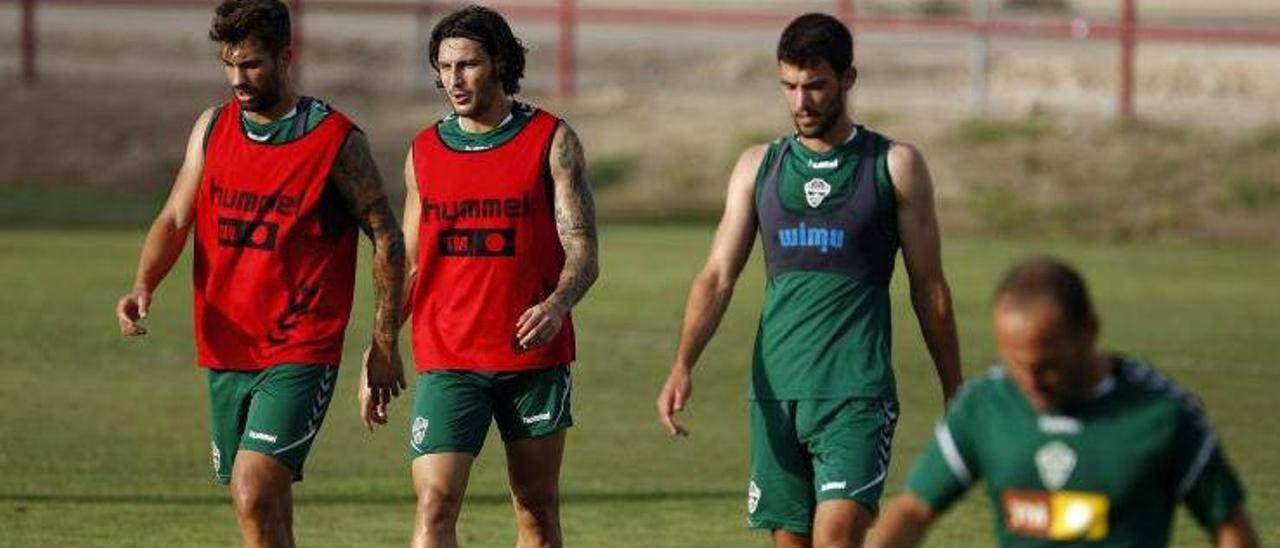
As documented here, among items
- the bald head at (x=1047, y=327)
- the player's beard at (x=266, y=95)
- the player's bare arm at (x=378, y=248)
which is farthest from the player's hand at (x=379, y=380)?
the bald head at (x=1047, y=327)

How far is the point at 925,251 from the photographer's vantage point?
910 centimetres

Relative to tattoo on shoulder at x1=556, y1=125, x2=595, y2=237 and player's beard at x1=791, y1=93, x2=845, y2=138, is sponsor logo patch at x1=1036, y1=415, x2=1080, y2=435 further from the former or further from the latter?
tattoo on shoulder at x1=556, y1=125, x2=595, y2=237

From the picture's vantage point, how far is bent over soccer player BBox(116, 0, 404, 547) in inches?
372

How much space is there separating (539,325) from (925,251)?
1298 mm

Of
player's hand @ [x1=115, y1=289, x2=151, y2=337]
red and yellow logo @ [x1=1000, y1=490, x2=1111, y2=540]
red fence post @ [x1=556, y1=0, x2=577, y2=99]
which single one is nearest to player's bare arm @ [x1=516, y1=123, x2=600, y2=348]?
player's hand @ [x1=115, y1=289, x2=151, y2=337]

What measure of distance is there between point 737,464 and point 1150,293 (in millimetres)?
9962

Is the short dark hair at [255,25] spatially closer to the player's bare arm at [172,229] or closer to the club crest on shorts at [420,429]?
the player's bare arm at [172,229]

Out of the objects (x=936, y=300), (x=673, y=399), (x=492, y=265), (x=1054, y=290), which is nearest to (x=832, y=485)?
(x=673, y=399)

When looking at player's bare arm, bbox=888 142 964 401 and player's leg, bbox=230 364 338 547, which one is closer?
player's bare arm, bbox=888 142 964 401

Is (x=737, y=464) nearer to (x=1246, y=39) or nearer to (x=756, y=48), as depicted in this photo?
(x=1246, y=39)

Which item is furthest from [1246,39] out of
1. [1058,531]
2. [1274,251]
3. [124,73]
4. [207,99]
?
[1058,531]

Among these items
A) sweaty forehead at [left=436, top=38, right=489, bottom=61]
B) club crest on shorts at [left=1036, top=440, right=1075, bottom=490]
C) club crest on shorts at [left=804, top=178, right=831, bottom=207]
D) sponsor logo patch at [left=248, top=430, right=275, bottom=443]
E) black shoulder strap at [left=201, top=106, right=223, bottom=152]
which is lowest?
sponsor logo patch at [left=248, top=430, right=275, bottom=443]

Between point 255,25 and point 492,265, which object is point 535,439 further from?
point 255,25

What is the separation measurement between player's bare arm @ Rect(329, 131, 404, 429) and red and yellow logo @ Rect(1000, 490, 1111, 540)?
3.49 metres
